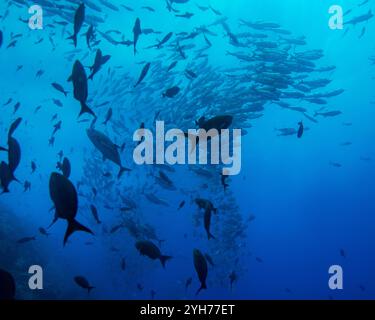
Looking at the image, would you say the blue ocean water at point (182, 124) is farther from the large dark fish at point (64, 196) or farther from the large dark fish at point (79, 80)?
the large dark fish at point (64, 196)

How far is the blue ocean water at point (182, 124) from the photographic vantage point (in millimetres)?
12898

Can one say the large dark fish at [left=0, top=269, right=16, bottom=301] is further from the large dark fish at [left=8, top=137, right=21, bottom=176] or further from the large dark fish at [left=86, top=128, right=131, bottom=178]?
the large dark fish at [left=86, top=128, right=131, bottom=178]

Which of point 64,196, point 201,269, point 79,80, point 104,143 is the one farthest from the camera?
point 104,143

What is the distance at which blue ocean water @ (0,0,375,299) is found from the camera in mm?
12898

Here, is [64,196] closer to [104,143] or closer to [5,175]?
[104,143]

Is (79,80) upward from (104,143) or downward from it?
upward

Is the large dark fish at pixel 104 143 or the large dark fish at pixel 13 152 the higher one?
the large dark fish at pixel 104 143

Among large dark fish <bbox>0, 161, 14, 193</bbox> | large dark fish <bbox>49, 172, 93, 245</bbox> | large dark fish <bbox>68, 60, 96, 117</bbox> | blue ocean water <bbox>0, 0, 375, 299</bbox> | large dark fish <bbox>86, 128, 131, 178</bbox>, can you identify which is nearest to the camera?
large dark fish <bbox>49, 172, 93, 245</bbox>

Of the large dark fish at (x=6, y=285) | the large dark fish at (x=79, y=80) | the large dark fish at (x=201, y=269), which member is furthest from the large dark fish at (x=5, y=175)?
the large dark fish at (x=201, y=269)

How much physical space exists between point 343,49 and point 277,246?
66.8m

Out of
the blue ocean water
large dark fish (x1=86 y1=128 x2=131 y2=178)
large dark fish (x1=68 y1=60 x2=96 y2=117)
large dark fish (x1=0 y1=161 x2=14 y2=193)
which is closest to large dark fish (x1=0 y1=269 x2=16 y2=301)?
large dark fish (x1=0 y1=161 x2=14 y2=193)

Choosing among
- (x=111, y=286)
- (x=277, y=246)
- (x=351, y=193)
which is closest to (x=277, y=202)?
(x=277, y=246)

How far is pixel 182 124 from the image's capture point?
489 inches

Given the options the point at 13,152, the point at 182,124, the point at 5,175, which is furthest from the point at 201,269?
the point at 182,124
